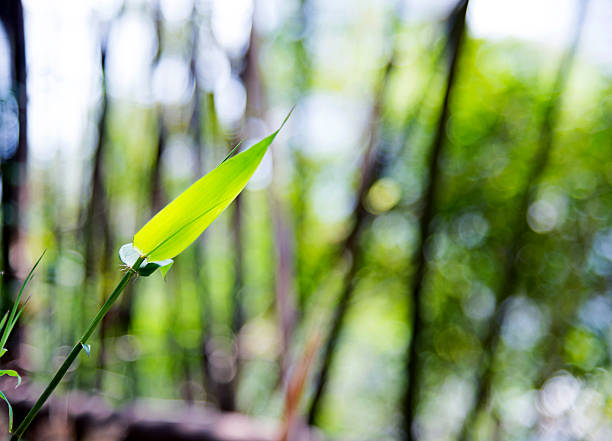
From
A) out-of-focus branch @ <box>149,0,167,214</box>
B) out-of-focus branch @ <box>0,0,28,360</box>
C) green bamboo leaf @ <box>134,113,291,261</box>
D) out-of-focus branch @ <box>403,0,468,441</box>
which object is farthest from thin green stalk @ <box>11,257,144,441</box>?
out-of-focus branch @ <box>149,0,167,214</box>

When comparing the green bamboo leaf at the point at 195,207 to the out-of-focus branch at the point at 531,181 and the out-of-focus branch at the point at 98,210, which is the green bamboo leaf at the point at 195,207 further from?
the out-of-focus branch at the point at 531,181

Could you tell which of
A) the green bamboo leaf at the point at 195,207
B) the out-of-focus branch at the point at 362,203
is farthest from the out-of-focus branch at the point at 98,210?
the green bamboo leaf at the point at 195,207

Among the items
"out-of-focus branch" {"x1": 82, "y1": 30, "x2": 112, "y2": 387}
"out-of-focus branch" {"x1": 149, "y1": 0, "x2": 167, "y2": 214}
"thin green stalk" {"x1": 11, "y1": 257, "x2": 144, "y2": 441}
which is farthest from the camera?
"out-of-focus branch" {"x1": 149, "y1": 0, "x2": 167, "y2": 214}

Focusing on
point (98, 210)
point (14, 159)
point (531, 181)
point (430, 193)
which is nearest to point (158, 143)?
point (98, 210)

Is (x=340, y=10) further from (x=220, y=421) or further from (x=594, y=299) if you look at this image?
(x=220, y=421)

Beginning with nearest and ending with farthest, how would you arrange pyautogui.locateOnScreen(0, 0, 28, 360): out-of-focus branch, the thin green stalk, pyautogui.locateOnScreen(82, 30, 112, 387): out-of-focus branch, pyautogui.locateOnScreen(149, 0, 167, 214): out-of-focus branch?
the thin green stalk
pyautogui.locateOnScreen(0, 0, 28, 360): out-of-focus branch
pyautogui.locateOnScreen(82, 30, 112, 387): out-of-focus branch
pyautogui.locateOnScreen(149, 0, 167, 214): out-of-focus branch

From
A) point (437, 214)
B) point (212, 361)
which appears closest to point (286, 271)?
point (212, 361)

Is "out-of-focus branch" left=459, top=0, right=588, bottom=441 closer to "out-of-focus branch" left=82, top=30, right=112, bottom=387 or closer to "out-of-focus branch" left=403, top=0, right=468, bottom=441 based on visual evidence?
"out-of-focus branch" left=403, top=0, right=468, bottom=441
